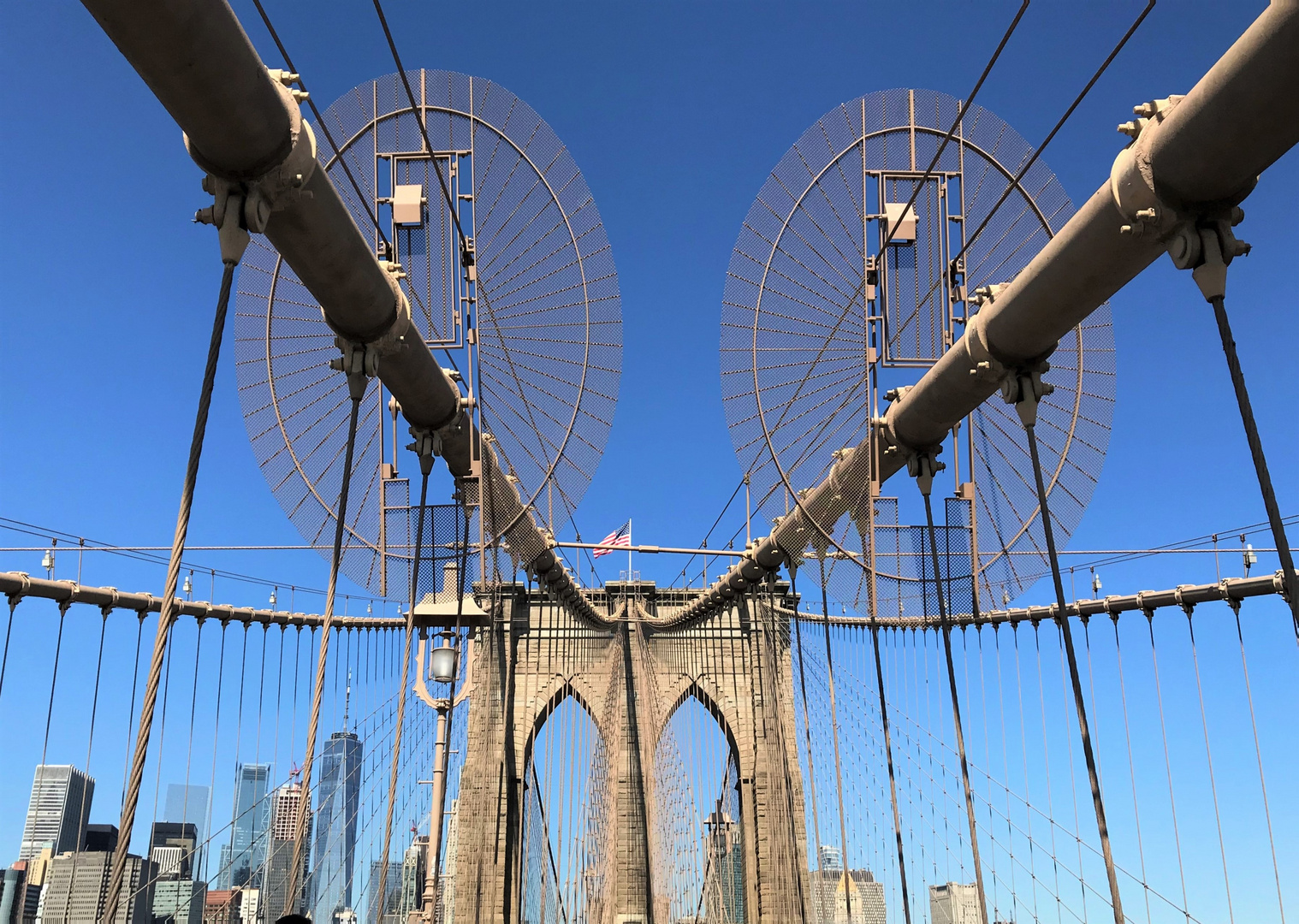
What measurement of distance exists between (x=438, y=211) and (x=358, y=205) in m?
0.73

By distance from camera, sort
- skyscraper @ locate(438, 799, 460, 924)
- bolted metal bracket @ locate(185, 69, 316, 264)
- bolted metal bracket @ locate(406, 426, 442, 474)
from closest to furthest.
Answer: bolted metal bracket @ locate(185, 69, 316, 264), bolted metal bracket @ locate(406, 426, 442, 474), skyscraper @ locate(438, 799, 460, 924)

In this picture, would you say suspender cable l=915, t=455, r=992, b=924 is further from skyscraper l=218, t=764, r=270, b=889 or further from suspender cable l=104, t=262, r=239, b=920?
skyscraper l=218, t=764, r=270, b=889

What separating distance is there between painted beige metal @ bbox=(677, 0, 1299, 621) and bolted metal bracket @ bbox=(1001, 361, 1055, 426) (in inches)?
2.8

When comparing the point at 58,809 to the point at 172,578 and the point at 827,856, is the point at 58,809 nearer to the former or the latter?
the point at 827,856

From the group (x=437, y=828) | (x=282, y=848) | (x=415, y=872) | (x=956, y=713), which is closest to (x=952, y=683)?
(x=956, y=713)

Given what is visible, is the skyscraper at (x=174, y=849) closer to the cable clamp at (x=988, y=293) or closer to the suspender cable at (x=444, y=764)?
the suspender cable at (x=444, y=764)

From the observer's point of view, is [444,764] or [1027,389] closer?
[1027,389]

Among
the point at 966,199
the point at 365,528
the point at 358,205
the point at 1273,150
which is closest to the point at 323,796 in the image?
the point at 365,528

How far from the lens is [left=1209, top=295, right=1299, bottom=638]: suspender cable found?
497 cm

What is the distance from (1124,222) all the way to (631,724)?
55.0ft

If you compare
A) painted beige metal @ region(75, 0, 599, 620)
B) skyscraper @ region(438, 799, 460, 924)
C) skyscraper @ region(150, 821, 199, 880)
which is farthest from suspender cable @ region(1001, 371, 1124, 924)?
skyscraper @ region(438, 799, 460, 924)

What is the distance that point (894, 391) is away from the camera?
9.82m

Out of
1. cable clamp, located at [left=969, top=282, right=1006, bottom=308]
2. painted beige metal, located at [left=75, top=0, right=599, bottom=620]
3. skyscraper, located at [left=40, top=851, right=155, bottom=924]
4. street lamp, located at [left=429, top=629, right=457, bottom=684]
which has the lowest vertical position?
skyscraper, located at [left=40, top=851, right=155, bottom=924]

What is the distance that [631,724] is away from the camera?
2100 centimetres
